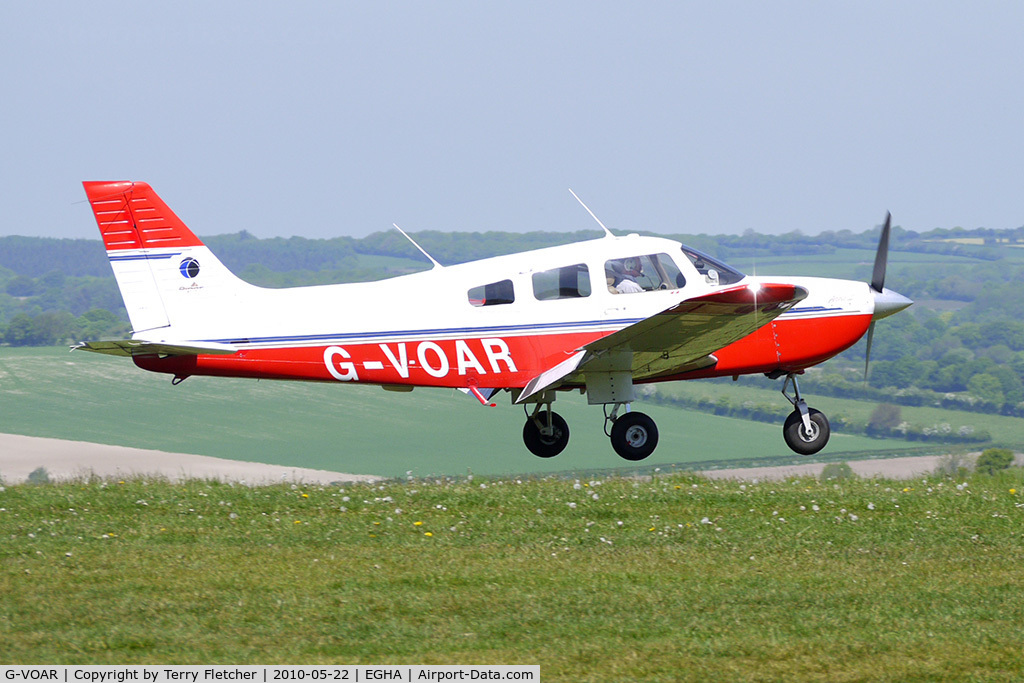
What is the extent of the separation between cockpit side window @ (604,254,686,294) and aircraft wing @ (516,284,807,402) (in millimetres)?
815

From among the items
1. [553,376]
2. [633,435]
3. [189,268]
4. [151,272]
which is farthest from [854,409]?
[151,272]

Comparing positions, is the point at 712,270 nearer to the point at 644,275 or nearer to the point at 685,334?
the point at 644,275

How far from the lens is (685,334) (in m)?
13.7

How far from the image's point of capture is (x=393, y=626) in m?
7.20

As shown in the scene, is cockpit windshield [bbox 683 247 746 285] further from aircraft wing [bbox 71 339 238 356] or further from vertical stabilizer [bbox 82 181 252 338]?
aircraft wing [bbox 71 339 238 356]

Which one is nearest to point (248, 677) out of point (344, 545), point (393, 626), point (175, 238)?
point (393, 626)

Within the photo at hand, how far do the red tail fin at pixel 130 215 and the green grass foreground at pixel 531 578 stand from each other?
149 inches

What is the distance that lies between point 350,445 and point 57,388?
25.5 meters

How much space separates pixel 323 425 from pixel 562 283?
59.7 meters

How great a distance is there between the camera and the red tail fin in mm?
14477

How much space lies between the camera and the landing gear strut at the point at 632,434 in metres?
14.9

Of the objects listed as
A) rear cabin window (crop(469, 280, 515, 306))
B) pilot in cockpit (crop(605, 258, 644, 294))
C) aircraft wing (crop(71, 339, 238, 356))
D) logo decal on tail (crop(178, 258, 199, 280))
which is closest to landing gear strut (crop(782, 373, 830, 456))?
pilot in cockpit (crop(605, 258, 644, 294))

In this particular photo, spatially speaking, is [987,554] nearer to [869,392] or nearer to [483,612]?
[483,612]

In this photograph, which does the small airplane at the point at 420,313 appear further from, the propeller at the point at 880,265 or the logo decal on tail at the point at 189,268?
the propeller at the point at 880,265
